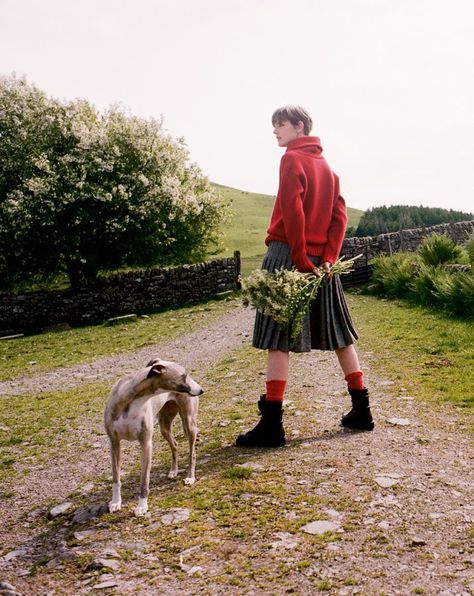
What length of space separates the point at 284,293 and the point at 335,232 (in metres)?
0.98

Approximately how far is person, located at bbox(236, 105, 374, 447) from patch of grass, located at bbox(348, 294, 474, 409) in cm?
248

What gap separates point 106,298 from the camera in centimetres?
1995

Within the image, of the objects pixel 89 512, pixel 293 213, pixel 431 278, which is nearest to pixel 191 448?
pixel 89 512

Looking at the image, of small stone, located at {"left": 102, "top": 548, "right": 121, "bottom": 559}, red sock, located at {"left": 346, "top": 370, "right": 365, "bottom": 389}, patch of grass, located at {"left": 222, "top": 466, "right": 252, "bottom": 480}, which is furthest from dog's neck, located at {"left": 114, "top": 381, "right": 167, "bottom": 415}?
red sock, located at {"left": 346, "top": 370, "right": 365, "bottom": 389}

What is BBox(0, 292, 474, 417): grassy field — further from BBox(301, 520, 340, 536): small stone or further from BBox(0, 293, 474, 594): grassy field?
BBox(301, 520, 340, 536): small stone

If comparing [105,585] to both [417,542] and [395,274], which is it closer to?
[417,542]

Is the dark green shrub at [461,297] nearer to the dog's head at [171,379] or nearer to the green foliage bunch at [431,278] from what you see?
the green foliage bunch at [431,278]

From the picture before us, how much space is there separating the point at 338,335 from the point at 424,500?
6.04 feet

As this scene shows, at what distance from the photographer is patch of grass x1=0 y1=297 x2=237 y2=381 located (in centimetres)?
1393

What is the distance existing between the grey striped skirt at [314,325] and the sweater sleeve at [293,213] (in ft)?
0.59

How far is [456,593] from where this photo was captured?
10.5 feet

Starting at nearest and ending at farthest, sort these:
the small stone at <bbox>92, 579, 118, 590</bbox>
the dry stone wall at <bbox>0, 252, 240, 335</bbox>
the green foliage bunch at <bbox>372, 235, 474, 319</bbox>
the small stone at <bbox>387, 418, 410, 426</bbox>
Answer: the small stone at <bbox>92, 579, 118, 590</bbox>
the small stone at <bbox>387, 418, 410, 426</bbox>
the green foliage bunch at <bbox>372, 235, 474, 319</bbox>
the dry stone wall at <bbox>0, 252, 240, 335</bbox>

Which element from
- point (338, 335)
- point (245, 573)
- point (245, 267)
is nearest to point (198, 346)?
point (338, 335)

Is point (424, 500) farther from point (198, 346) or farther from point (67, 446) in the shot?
point (198, 346)
